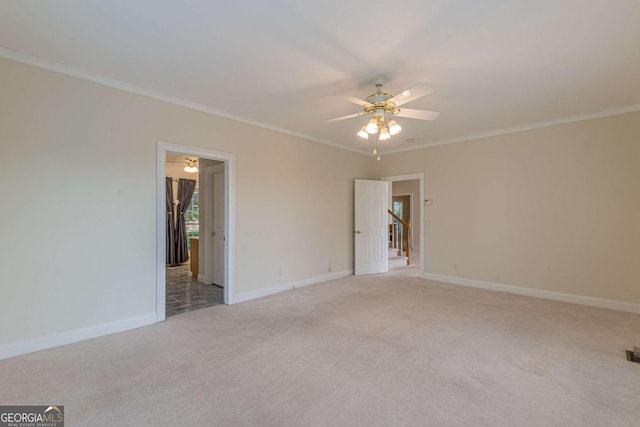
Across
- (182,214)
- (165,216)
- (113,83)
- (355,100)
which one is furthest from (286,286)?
(182,214)

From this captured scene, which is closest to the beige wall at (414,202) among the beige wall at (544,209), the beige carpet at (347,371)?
the beige wall at (544,209)

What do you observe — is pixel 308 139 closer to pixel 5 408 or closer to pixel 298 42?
pixel 298 42

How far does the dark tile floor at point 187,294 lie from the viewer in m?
4.06

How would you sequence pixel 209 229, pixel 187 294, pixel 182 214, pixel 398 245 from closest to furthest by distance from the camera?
1. pixel 187 294
2. pixel 209 229
3. pixel 182 214
4. pixel 398 245

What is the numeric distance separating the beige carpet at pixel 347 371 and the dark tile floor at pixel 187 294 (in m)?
0.39

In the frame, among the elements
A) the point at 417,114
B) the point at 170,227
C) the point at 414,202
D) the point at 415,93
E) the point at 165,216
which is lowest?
the point at 170,227

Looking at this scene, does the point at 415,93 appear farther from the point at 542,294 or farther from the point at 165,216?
the point at 542,294

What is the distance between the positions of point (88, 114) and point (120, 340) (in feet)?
7.65

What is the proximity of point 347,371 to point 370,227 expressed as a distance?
4.10 metres

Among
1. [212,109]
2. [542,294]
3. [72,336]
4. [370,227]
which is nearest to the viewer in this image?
[72,336]

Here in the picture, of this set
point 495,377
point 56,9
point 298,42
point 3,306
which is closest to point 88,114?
point 56,9

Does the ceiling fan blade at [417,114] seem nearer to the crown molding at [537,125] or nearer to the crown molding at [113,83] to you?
the crown molding at [113,83]

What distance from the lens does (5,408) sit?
1.95 meters

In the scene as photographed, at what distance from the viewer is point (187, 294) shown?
4.72m
